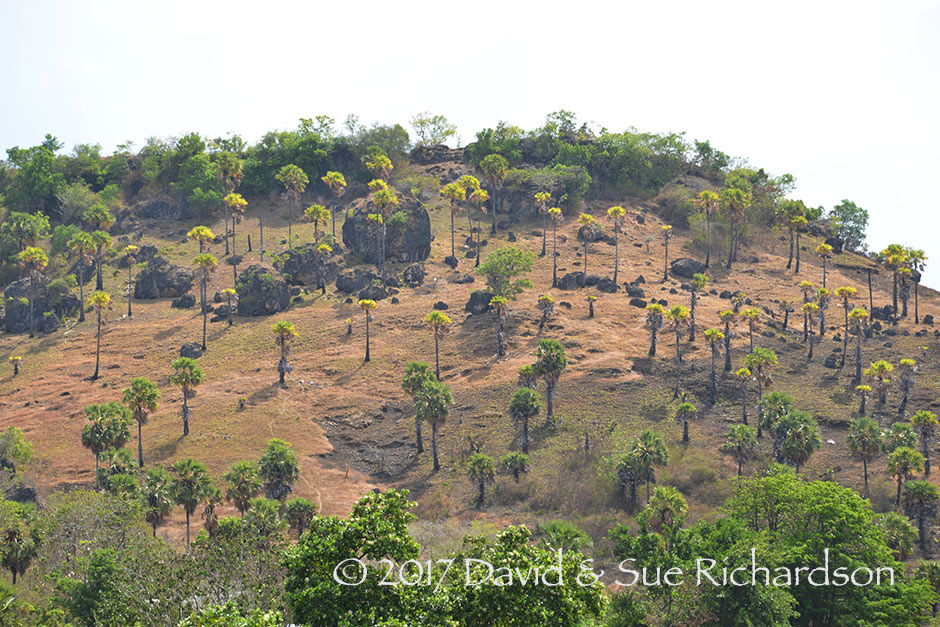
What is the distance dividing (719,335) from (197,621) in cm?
7234

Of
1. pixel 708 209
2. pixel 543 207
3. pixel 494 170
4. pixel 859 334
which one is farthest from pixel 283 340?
pixel 708 209

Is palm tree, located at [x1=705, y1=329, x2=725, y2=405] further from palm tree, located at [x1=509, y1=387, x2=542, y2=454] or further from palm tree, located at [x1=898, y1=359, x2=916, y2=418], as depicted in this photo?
palm tree, located at [x1=509, y1=387, x2=542, y2=454]

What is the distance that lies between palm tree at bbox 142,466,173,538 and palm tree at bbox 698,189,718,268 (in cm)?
8804

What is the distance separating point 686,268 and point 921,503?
208 ft

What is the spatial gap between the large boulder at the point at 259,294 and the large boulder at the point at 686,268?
5803cm

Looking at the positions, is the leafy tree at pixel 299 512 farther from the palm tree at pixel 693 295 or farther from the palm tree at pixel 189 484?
the palm tree at pixel 693 295

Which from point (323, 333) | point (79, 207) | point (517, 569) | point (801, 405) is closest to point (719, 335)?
point (801, 405)

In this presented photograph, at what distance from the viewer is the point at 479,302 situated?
112 m

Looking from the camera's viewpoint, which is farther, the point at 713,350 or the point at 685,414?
the point at 713,350

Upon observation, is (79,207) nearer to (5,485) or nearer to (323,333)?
(323,333)

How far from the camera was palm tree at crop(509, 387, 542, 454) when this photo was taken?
82.5 meters

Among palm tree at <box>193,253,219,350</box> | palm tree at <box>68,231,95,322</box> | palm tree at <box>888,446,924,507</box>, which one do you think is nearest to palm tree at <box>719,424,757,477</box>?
palm tree at <box>888,446,924,507</box>

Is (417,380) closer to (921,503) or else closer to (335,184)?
(921,503)

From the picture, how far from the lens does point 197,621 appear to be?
28.4 meters
